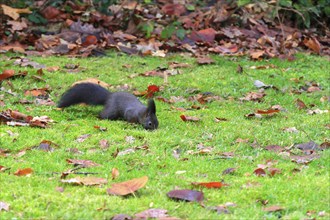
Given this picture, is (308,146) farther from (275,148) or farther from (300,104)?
(300,104)

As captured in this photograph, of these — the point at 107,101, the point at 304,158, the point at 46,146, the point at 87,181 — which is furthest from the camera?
the point at 107,101

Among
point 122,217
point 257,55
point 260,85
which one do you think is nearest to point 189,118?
point 260,85

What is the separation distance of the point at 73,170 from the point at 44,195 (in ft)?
2.46

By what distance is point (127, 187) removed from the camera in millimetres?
4957

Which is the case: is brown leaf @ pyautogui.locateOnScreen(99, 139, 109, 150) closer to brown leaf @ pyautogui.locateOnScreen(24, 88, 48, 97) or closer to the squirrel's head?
the squirrel's head

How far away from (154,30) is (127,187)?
7.68m

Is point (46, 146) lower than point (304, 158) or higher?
lower

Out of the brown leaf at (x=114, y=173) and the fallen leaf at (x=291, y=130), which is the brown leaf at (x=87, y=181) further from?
the fallen leaf at (x=291, y=130)

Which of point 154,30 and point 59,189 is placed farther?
point 154,30

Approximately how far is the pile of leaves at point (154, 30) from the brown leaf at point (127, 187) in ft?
19.8

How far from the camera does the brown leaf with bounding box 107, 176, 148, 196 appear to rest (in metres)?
4.92

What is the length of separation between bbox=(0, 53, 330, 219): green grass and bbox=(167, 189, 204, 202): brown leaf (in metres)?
0.05

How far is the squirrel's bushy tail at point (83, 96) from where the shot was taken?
25.3 feet

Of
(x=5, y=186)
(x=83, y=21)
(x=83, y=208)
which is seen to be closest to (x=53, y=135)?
(x=5, y=186)
